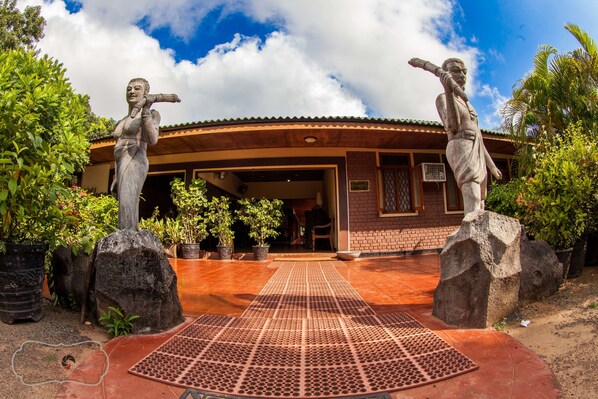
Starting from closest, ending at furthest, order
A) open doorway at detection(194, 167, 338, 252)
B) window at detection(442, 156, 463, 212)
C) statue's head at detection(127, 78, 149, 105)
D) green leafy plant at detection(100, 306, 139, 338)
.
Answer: green leafy plant at detection(100, 306, 139, 338)
statue's head at detection(127, 78, 149, 105)
window at detection(442, 156, 463, 212)
open doorway at detection(194, 167, 338, 252)

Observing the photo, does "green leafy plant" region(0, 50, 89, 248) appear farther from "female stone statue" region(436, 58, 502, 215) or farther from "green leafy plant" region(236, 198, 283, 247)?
"green leafy plant" region(236, 198, 283, 247)

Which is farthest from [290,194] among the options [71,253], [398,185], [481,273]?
[481,273]

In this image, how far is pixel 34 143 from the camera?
6.98 ft

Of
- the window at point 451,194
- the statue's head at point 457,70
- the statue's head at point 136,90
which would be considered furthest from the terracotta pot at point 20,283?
the window at point 451,194

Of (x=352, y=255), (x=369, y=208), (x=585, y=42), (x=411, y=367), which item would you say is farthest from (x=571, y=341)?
(x=585, y=42)

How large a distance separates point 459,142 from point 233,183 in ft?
34.6

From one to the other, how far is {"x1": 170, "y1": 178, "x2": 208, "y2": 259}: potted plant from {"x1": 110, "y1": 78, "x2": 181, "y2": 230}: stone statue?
4.84m

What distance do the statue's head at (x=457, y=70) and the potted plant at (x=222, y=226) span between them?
20.0ft

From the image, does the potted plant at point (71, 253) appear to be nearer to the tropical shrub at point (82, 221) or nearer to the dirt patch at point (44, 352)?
the tropical shrub at point (82, 221)

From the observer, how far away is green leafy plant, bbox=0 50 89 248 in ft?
6.91

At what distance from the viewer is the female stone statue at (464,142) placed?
291cm

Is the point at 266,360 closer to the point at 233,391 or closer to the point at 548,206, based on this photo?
the point at 233,391

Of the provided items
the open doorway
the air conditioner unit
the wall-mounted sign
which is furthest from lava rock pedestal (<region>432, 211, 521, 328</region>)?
the open doorway

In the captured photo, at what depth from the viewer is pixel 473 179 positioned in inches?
114
